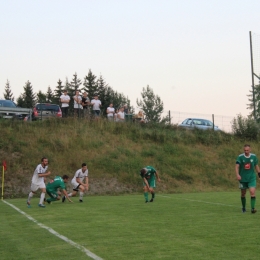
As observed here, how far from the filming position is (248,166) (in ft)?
48.0

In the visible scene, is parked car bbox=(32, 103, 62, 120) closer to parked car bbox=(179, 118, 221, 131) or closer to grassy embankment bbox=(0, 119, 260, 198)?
grassy embankment bbox=(0, 119, 260, 198)

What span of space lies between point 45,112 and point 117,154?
306 inches

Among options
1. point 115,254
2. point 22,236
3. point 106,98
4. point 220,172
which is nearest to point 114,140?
point 220,172

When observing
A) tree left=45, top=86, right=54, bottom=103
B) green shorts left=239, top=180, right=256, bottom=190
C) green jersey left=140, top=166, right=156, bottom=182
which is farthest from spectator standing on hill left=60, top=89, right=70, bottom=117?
tree left=45, top=86, right=54, bottom=103

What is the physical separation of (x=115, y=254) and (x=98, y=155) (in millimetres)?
26423

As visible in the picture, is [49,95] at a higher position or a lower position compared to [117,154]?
higher

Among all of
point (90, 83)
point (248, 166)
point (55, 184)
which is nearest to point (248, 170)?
point (248, 166)

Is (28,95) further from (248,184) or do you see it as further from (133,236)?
(133,236)

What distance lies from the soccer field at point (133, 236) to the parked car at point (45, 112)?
24418mm

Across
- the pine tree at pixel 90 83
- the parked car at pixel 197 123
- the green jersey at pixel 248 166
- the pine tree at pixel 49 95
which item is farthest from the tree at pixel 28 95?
the green jersey at pixel 248 166

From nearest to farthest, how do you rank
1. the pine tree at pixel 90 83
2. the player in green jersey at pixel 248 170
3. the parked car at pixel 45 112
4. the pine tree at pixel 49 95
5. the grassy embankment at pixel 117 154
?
the player in green jersey at pixel 248 170 < the grassy embankment at pixel 117 154 < the parked car at pixel 45 112 < the pine tree at pixel 90 83 < the pine tree at pixel 49 95

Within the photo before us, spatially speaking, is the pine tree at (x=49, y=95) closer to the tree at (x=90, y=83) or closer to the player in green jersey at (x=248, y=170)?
the tree at (x=90, y=83)

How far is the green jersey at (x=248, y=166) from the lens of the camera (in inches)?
575

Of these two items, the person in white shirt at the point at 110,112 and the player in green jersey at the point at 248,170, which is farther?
the person in white shirt at the point at 110,112
